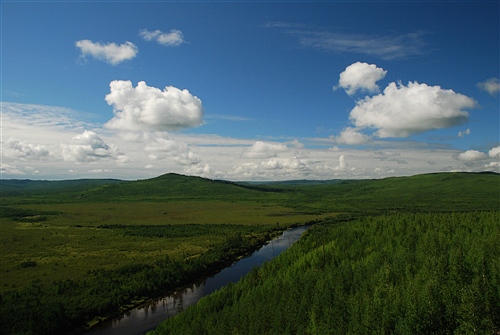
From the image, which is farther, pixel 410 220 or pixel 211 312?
pixel 410 220

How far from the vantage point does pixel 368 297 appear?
54875mm

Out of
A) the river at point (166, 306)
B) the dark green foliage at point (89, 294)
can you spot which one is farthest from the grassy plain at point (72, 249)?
the river at point (166, 306)

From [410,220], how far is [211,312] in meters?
95.3

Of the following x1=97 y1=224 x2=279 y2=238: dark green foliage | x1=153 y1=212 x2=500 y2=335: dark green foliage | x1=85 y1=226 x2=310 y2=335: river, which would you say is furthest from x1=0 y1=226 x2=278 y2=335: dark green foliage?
x1=97 y1=224 x2=279 y2=238: dark green foliage

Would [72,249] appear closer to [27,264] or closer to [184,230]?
[27,264]

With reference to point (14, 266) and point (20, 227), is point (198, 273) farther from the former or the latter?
point (20, 227)

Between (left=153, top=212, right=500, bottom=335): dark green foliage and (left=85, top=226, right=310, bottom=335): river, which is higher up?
(left=153, top=212, right=500, bottom=335): dark green foliage

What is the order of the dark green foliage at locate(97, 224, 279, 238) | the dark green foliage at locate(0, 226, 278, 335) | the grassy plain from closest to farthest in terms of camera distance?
1. the dark green foliage at locate(0, 226, 278, 335)
2. the grassy plain
3. the dark green foliage at locate(97, 224, 279, 238)

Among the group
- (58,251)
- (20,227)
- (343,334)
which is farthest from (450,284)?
(20,227)

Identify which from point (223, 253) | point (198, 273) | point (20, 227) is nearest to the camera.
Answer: point (198, 273)

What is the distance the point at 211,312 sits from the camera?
205 ft

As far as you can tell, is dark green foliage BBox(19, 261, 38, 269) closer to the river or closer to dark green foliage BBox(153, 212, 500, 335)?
the river

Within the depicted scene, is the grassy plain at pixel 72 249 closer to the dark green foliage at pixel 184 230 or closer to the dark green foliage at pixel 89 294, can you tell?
the dark green foliage at pixel 184 230

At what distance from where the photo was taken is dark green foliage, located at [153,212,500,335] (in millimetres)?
48031
